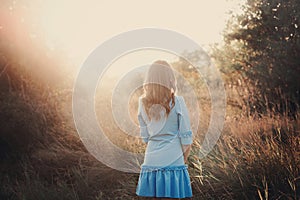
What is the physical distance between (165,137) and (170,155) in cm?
15

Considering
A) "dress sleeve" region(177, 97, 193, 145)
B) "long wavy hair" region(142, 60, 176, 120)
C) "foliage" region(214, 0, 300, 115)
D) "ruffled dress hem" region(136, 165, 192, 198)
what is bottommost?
"ruffled dress hem" region(136, 165, 192, 198)

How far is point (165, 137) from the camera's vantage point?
10.1 ft

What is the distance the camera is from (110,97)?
7324 millimetres

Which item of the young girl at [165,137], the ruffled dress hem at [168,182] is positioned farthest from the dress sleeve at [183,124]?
the ruffled dress hem at [168,182]

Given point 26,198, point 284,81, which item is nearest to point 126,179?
point 26,198

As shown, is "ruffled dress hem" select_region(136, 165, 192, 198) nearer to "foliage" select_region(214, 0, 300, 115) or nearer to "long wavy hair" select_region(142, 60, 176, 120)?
Answer: "long wavy hair" select_region(142, 60, 176, 120)

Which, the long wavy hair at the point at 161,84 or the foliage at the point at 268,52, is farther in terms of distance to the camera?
the foliage at the point at 268,52

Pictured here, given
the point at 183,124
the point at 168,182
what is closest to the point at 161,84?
the point at 183,124

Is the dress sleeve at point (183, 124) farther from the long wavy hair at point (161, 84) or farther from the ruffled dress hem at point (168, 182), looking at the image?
the ruffled dress hem at point (168, 182)

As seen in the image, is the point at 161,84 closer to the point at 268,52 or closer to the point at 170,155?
the point at 170,155

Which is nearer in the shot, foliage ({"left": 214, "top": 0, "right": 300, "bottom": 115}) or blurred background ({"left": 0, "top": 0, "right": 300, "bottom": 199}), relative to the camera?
blurred background ({"left": 0, "top": 0, "right": 300, "bottom": 199})

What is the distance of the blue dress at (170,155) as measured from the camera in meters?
3.04

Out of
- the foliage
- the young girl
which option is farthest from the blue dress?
the foliage

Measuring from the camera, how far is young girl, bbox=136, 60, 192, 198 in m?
3.02
